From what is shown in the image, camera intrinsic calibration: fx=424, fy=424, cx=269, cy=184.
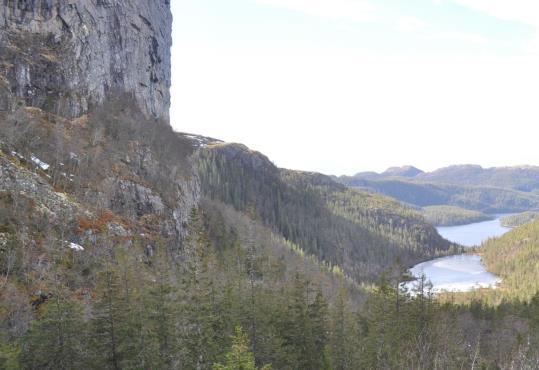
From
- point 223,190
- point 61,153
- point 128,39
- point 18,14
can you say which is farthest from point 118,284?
point 223,190

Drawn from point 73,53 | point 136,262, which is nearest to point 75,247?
point 136,262

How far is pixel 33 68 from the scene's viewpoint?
247 ft

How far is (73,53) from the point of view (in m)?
84.5

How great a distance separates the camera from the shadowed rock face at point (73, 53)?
74750 mm

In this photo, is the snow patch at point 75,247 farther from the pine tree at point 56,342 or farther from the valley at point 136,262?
the pine tree at point 56,342

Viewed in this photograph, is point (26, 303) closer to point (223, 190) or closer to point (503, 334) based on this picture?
point (503, 334)

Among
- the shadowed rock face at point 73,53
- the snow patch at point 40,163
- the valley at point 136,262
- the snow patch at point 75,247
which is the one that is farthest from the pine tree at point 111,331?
the shadowed rock face at point 73,53

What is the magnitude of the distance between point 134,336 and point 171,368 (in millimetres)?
2962

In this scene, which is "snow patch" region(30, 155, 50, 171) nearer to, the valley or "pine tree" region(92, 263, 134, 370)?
the valley

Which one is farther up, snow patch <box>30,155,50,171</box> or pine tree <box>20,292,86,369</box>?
snow patch <box>30,155,50,171</box>

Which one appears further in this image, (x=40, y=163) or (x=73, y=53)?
(x=73, y=53)

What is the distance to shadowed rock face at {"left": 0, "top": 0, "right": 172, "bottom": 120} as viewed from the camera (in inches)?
2943

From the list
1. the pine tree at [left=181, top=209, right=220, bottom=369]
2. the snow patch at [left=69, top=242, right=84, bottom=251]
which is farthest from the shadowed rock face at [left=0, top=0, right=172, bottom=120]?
the pine tree at [left=181, top=209, right=220, bottom=369]

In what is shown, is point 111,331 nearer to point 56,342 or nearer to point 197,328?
point 56,342
